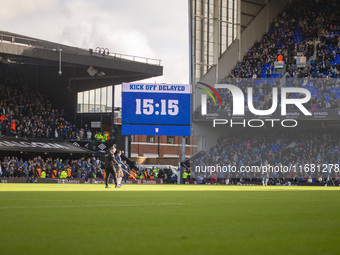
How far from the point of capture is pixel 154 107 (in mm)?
45344

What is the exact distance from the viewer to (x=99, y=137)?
54.2 metres

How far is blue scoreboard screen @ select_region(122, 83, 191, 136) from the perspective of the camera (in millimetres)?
45156

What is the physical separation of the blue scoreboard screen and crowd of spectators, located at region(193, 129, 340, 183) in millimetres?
4938

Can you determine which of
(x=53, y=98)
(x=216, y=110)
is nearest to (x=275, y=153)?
(x=216, y=110)

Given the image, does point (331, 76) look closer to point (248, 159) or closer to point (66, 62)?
point (248, 159)

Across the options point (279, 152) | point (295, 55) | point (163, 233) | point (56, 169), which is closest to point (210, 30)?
point (295, 55)

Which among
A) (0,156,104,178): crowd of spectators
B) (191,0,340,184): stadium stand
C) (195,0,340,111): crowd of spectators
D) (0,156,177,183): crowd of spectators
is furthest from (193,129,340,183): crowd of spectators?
(0,156,104,178): crowd of spectators

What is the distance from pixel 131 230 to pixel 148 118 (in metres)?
38.1

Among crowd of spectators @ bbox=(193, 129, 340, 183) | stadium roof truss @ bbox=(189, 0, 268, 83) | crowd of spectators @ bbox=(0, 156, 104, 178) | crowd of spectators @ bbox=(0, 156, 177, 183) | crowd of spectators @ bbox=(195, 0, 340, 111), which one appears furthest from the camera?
stadium roof truss @ bbox=(189, 0, 268, 83)

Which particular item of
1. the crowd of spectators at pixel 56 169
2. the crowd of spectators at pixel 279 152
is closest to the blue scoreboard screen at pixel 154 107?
the crowd of spectators at pixel 56 169

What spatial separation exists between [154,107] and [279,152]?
10.9 metres

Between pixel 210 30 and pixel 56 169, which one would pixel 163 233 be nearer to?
pixel 56 169

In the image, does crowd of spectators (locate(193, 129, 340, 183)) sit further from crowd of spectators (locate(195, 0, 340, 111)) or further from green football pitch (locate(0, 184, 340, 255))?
green football pitch (locate(0, 184, 340, 255))

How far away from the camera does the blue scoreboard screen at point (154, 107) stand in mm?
45156
